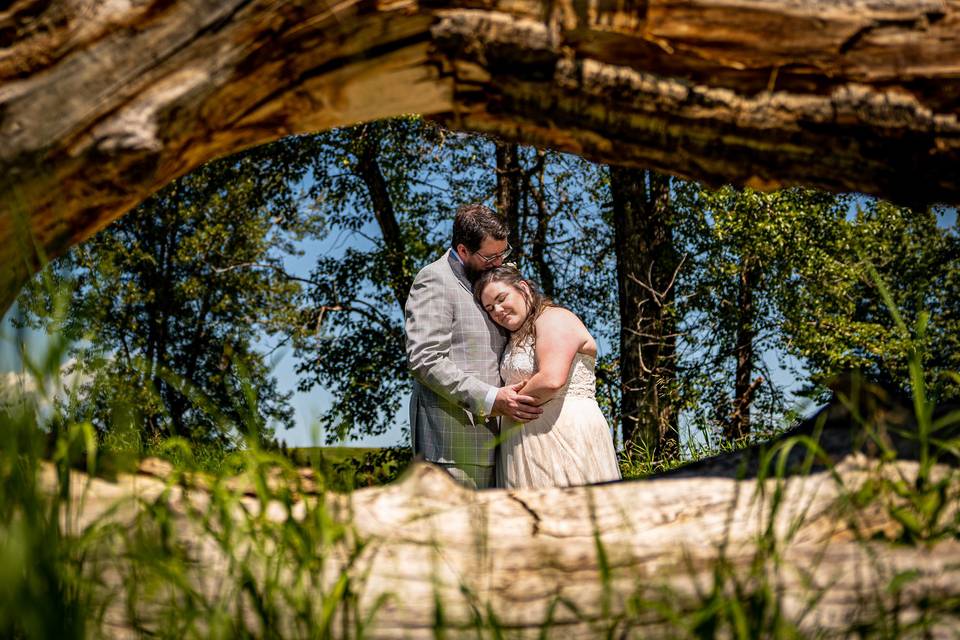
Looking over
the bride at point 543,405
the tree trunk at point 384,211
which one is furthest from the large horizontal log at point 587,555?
the tree trunk at point 384,211

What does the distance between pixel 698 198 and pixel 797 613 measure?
1094cm

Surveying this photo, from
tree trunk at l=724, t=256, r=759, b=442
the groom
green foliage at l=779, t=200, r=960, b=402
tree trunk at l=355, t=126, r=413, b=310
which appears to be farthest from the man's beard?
tree trunk at l=724, t=256, r=759, b=442

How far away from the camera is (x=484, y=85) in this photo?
8.41ft

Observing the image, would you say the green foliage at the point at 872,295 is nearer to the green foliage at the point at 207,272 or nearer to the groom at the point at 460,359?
the groom at the point at 460,359

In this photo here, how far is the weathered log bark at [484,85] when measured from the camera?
2.39 m

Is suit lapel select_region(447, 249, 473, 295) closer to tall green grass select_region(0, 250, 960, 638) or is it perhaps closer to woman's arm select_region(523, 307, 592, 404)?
woman's arm select_region(523, 307, 592, 404)

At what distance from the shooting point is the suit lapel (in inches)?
207

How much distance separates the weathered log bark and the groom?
94.0 inches

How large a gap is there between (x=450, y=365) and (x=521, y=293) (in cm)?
67

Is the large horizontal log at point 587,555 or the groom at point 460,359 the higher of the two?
the groom at point 460,359

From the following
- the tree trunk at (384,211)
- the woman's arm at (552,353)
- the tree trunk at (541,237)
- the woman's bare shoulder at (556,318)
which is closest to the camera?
the woman's arm at (552,353)

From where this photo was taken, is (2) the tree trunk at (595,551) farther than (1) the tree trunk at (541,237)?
No

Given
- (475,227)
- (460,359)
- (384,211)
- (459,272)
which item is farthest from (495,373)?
(384,211)

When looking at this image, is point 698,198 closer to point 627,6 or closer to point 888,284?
point 888,284
